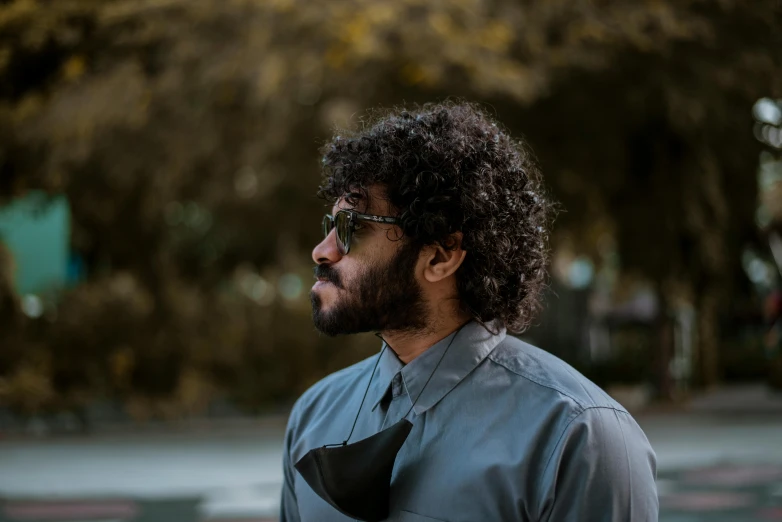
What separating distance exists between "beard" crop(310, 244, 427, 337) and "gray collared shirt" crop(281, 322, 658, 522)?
90 mm

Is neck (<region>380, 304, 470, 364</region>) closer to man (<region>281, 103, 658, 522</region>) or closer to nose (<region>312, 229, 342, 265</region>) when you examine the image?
man (<region>281, 103, 658, 522</region>)

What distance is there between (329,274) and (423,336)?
0.84ft

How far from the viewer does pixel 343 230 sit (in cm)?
226

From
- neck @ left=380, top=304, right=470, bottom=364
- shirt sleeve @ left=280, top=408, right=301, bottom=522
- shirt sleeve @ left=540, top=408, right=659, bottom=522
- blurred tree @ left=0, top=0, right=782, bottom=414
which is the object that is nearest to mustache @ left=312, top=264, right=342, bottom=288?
neck @ left=380, top=304, right=470, bottom=364

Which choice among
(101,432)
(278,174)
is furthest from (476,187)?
(101,432)

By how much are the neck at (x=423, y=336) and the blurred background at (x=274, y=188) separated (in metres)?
3.89

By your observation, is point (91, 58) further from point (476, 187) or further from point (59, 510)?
point (476, 187)

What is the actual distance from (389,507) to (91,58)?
1016 centimetres

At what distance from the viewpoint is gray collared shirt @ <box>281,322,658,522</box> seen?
1.87 m

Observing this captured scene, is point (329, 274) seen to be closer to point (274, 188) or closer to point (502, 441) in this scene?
point (502, 441)

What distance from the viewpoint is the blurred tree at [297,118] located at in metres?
9.58

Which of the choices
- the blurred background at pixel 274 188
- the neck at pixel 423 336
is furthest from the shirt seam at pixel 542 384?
the blurred background at pixel 274 188

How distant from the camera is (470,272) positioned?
2.25 metres

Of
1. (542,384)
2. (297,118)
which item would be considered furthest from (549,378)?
(297,118)
